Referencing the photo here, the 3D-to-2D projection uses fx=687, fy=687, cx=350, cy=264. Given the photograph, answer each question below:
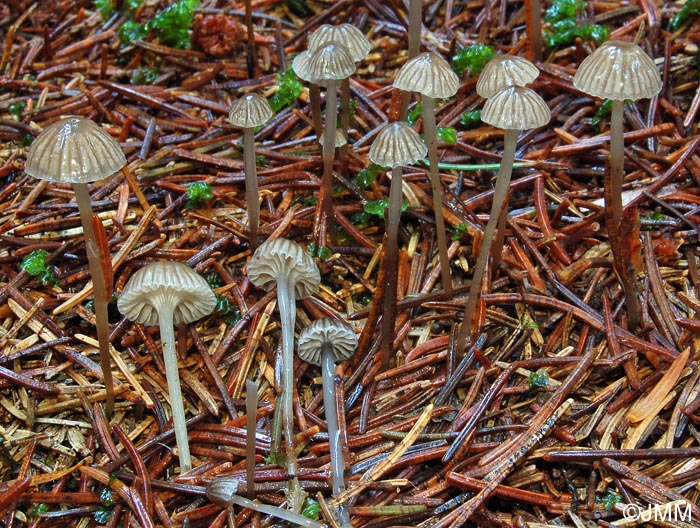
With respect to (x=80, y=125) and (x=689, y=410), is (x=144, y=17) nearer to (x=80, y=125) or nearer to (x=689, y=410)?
(x=80, y=125)

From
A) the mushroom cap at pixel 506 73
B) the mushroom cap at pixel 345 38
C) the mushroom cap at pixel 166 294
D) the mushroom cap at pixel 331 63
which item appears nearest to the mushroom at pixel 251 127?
the mushroom cap at pixel 331 63

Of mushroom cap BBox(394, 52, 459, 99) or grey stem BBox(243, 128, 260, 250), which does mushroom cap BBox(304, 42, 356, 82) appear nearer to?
mushroom cap BBox(394, 52, 459, 99)

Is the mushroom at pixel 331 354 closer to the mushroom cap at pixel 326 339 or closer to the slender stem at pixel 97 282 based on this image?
the mushroom cap at pixel 326 339

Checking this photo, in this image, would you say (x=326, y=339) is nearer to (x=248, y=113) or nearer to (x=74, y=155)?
(x=248, y=113)

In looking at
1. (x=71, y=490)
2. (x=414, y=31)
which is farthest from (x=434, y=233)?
(x=71, y=490)

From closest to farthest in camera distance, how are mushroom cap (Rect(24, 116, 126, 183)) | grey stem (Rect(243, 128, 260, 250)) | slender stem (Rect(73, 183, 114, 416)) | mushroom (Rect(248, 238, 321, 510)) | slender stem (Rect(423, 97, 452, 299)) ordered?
mushroom cap (Rect(24, 116, 126, 183)), slender stem (Rect(73, 183, 114, 416)), mushroom (Rect(248, 238, 321, 510)), slender stem (Rect(423, 97, 452, 299)), grey stem (Rect(243, 128, 260, 250))

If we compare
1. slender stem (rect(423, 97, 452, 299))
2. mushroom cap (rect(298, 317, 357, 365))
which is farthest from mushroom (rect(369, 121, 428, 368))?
slender stem (rect(423, 97, 452, 299))
